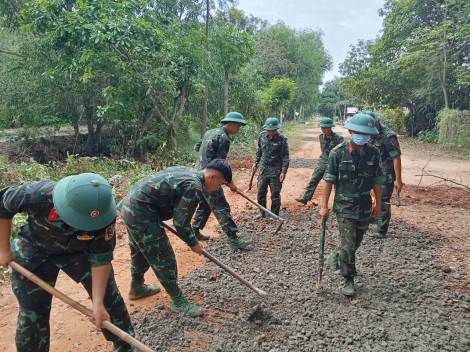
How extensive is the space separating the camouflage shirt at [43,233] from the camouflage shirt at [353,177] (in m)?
2.27

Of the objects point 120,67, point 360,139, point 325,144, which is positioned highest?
point 120,67

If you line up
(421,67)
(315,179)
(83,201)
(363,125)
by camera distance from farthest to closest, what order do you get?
(421,67) < (315,179) < (363,125) < (83,201)

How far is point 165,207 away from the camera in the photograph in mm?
2992

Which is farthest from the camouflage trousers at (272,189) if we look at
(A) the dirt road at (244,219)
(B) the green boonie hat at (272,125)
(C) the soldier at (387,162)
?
(C) the soldier at (387,162)

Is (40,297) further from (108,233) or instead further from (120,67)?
(120,67)

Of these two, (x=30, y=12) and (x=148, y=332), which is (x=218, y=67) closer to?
(x=30, y=12)

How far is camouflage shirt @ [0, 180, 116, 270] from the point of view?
2.05 m

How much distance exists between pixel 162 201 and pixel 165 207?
7 centimetres

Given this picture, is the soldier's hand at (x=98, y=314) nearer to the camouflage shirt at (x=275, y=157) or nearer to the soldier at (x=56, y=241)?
the soldier at (x=56, y=241)

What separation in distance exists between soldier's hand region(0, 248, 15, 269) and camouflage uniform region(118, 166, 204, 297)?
0.94 metres

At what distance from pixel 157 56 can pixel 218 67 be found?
12.6ft

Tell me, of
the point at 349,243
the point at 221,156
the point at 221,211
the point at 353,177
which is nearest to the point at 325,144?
the point at 221,156

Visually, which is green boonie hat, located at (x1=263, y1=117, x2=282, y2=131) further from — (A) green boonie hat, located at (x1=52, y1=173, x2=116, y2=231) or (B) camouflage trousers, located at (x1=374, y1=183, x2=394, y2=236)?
(A) green boonie hat, located at (x1=52, y1=173, x2=116, y2=231)

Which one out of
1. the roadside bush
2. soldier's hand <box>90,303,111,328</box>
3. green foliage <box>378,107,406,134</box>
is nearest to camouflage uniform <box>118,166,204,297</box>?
soldier's hand <box>90,303,111,328</box>
